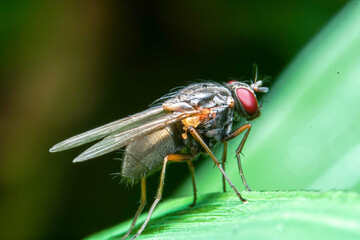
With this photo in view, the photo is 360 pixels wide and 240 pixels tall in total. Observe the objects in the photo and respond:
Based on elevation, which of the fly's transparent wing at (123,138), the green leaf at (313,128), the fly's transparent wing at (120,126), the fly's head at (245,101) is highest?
the fly's transparent wing at (120,126)

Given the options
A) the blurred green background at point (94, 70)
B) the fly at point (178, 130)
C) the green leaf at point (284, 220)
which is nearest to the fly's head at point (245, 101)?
the fly at point (178, 130)

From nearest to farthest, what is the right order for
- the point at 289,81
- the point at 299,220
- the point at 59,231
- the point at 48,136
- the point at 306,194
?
the point at 299,220 < the point at 306,194 < the point at 289,81 < the point at 59,231 < the point at 48,136

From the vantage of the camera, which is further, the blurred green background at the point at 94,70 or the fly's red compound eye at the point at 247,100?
the blurred green background at the point at 94,70

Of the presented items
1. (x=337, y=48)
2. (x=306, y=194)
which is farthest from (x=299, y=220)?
(x=337, y=48)

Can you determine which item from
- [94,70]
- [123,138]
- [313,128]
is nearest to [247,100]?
[313,128]

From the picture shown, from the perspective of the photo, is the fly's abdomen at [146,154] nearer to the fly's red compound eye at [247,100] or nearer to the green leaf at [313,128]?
the fly's red compound eye at [247,100]

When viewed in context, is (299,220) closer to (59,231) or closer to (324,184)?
(324,184)

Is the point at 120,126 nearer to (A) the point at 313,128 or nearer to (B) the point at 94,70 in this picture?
(A) the point at 313,128
